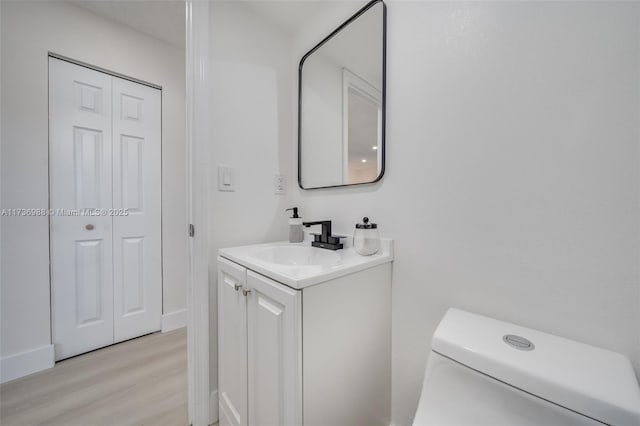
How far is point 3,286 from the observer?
1328 mm

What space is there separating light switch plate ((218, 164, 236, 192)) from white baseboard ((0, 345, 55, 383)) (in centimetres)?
156

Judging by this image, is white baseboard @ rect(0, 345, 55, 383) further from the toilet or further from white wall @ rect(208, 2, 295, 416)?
the toilet

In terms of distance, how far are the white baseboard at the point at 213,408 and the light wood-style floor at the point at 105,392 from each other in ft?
0.45

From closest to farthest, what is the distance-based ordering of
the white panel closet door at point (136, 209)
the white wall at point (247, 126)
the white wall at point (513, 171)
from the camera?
the white wall at point (513, 171)
the white wall at point (247, 126)
the white panel closet door at point (136, 209)

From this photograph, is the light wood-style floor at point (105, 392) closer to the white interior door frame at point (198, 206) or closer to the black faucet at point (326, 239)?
the white interior door frame at point (198, 206)

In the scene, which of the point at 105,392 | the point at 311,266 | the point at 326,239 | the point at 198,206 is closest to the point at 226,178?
the point at 198,206

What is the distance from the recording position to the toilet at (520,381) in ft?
1.47

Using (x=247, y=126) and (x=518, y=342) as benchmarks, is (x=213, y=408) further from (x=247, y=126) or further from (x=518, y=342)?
(x=247, y=126)

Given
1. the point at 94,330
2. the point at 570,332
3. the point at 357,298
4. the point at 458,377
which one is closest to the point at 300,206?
the point at 357,298

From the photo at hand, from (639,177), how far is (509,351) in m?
0.52

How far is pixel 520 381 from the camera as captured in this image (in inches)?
19.9

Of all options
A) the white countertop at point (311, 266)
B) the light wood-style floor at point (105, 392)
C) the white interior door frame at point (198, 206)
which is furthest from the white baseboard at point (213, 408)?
the white countertop at point (311, 266)

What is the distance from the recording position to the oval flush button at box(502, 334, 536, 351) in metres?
0.58

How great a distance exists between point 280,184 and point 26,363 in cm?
185
